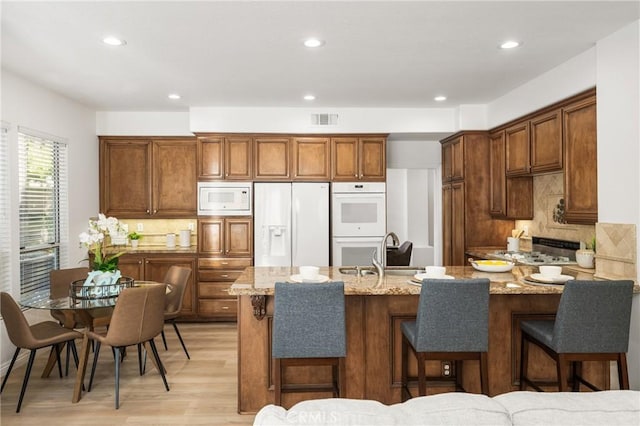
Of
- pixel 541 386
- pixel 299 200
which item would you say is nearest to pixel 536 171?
pixel 541 386

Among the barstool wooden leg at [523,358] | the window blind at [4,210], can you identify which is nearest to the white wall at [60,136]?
the window blind at [4,210]

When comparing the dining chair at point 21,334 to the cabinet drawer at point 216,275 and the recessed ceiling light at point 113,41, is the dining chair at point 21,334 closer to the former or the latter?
the recessed ceiling light at point 113,41

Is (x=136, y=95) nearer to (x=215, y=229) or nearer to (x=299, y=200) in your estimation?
(x=215, y=229)

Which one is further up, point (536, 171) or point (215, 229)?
point (536, 171)

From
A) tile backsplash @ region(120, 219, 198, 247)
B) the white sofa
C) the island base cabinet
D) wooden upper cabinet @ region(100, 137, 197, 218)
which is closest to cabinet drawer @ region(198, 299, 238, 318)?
tile backsplash @ region(120, 219, 198, 247)

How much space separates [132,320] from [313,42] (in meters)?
2.39

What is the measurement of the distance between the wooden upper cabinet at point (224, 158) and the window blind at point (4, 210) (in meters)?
2.02

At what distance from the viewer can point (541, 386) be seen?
301 centimetres

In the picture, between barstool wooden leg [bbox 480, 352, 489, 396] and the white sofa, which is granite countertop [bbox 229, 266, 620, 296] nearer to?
barstool wooden leg [bbox 480, 352, 489, 396]

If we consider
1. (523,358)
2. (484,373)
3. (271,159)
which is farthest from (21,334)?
(523,358)

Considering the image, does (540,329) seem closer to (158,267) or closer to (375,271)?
(375,271)

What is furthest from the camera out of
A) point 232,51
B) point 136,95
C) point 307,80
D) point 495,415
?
point 136,95

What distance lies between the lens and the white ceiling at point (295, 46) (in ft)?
9.10

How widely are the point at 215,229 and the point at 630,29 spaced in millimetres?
4413
